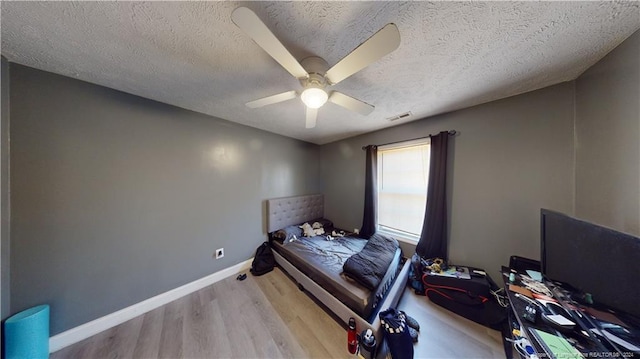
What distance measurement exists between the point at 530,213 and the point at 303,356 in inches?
99.0

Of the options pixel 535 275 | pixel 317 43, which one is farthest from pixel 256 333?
pixel 535 275

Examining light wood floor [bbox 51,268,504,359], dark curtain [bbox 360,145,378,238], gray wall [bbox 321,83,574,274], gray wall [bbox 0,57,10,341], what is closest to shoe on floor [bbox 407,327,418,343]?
light wood floor [bbox 51,268,504,359]

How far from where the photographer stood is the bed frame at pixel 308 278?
146 centimetres

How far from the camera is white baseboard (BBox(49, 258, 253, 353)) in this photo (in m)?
1.42

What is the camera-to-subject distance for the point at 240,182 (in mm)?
2561

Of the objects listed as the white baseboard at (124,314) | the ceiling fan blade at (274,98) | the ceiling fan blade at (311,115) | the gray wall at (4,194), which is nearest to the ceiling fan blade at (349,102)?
the ceiling fan blade at (311,115)

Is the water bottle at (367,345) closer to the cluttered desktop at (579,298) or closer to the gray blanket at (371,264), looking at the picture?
the gray blanket at (371,264)

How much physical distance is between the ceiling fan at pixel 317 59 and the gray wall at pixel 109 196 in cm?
135

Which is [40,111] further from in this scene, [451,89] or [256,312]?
[451,89]

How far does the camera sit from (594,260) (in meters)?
0.97

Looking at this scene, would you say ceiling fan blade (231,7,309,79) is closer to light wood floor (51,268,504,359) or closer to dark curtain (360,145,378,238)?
dark curtain (360,145,378,238)

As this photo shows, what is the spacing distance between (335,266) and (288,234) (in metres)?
1.04

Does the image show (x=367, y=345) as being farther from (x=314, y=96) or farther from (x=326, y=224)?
(x=326, y=224)

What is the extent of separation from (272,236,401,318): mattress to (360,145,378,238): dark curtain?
287 mm
